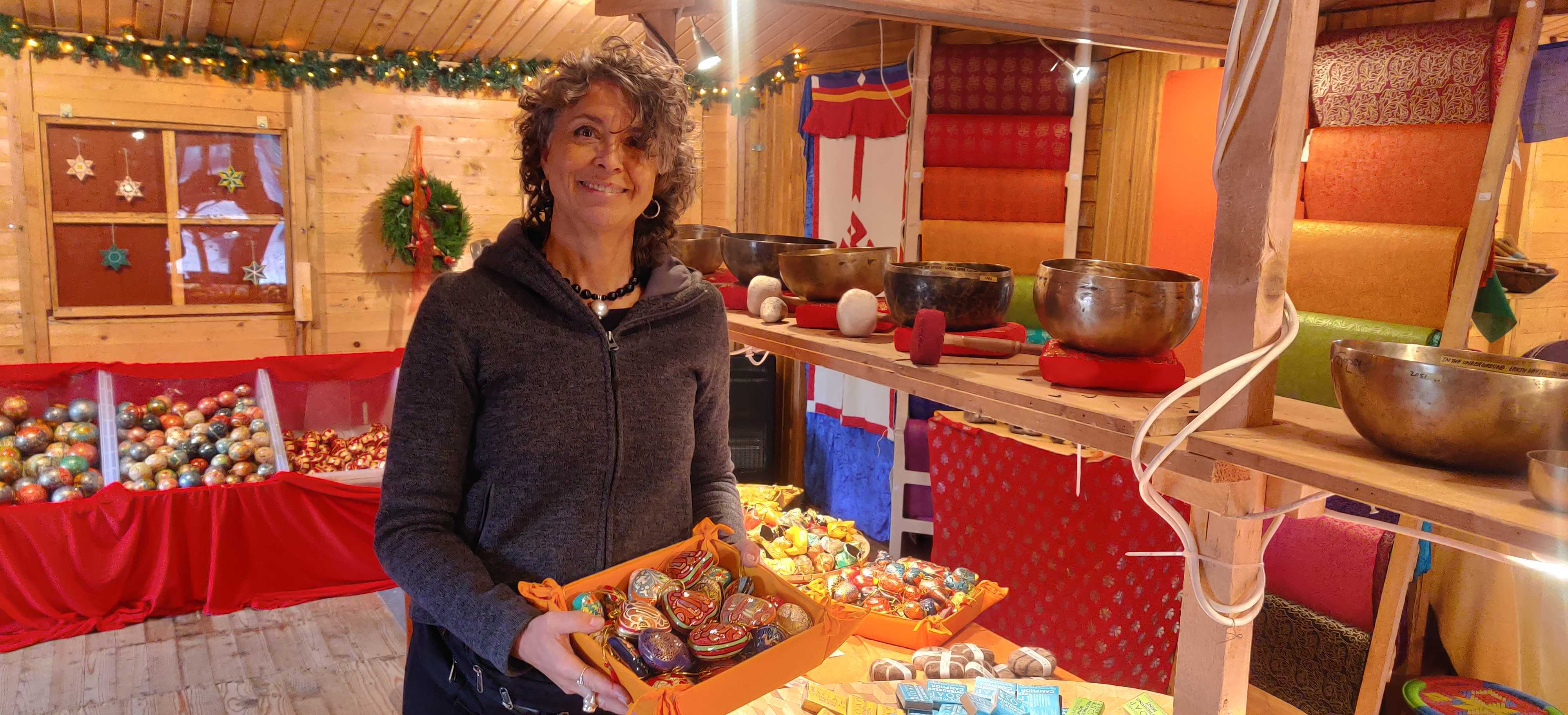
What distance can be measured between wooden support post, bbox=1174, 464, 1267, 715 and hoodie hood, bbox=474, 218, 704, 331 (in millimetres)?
830

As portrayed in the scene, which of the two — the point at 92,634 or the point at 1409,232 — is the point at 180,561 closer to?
the point at 92,634

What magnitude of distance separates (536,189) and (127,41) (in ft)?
16.8

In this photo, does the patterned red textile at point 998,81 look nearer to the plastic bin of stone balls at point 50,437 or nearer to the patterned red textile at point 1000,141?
the patterned red textile at point 1000,141

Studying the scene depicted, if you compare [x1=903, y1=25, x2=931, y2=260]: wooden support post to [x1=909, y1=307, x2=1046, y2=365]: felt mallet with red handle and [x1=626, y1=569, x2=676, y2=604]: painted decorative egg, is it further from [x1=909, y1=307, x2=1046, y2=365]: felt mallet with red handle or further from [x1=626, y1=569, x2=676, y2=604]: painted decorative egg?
[x1=626, y1=569, x2=676, y2=604]: painted decorative egg

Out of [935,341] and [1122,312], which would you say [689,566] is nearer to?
[935,341]

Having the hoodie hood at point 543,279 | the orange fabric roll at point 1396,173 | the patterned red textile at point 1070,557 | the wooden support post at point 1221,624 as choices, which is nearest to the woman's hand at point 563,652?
the hoodie hood at point 543,279

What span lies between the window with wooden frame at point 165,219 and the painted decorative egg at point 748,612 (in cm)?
561

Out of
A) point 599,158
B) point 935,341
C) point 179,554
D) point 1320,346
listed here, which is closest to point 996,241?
point 1320,346

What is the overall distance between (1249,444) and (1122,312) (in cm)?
27

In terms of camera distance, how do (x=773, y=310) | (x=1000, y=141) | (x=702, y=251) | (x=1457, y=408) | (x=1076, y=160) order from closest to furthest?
(x=1457, y=408)
(x=773, y=310)
(x=702, y=251)
(x=1076, y=160)
(x=1000, y=141)

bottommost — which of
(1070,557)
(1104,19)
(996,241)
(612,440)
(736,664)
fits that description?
(1070,557)

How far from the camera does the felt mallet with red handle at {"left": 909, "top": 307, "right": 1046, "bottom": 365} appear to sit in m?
1.33

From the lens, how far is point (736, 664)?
3.95 ft

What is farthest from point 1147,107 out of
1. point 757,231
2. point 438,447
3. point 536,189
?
point 438,447
